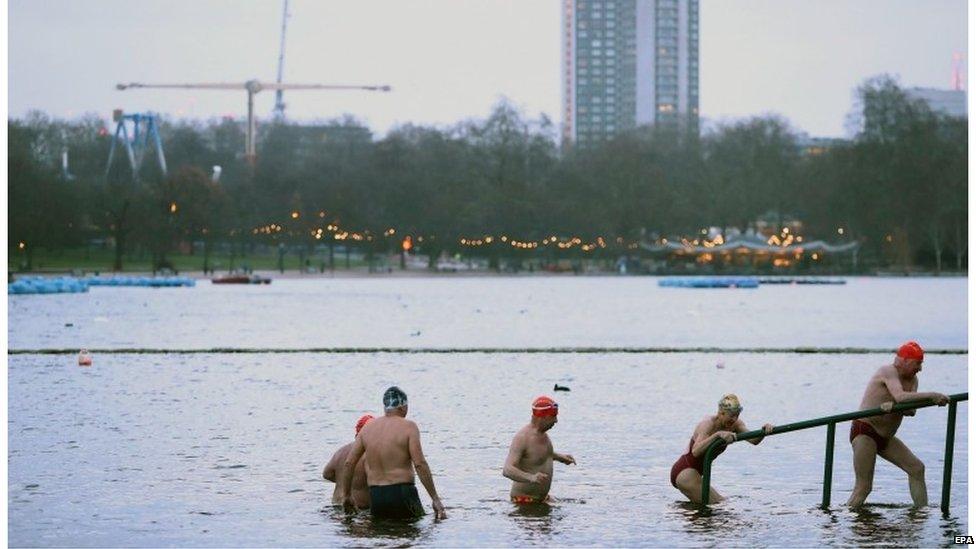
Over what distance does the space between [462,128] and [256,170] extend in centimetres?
2259

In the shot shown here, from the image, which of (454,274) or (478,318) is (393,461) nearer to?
(478,318)

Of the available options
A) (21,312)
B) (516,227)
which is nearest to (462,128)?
(516,227)

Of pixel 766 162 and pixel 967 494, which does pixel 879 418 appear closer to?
pixel 967 494

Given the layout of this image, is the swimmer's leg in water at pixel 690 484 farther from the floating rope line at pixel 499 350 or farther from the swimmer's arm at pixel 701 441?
the floating rope line at pixel 499 350

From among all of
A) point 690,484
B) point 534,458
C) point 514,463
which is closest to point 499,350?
point 690,484

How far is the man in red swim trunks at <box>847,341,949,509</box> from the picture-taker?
18.0 m

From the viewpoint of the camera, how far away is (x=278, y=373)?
41.2 m

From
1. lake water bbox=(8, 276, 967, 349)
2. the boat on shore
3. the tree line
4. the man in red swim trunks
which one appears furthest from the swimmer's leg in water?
the tree line

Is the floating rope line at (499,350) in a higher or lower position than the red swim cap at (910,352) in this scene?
lower

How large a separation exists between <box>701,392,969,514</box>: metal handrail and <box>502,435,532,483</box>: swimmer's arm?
1864 millimetres

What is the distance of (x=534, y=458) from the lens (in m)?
19.7

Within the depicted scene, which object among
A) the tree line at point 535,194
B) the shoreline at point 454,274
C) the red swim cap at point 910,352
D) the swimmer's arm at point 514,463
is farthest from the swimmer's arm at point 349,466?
the tree line at point 535,194

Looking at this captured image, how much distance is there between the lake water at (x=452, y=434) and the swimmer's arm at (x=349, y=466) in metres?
0.34

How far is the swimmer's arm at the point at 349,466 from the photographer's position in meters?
18.1
